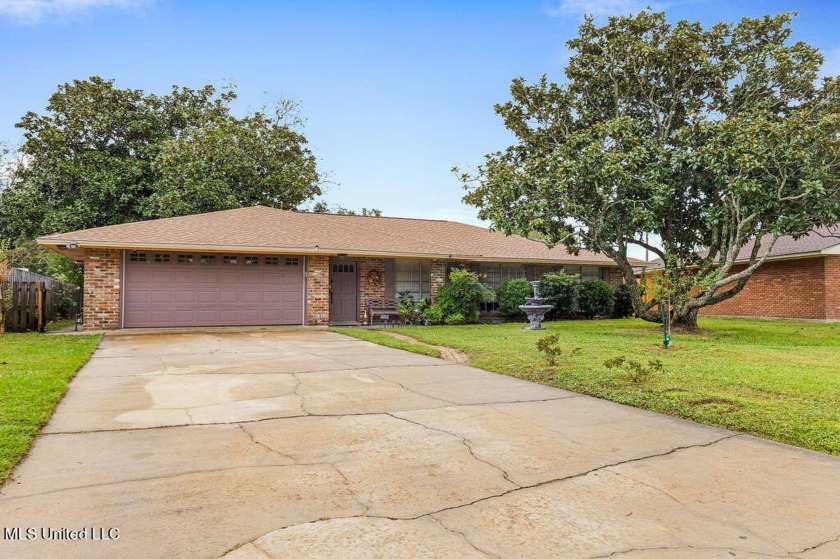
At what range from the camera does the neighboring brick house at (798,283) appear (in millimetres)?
18016

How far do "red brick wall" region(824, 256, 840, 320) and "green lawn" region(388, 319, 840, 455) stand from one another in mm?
4810

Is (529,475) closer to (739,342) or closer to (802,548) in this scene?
(802,548)

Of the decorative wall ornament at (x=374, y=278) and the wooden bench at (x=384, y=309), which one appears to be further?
the decorative wall ornament at (x=374, y=278)

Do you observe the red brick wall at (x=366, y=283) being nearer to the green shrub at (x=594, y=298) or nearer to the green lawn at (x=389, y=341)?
the green lawn at (x=389, y=341)

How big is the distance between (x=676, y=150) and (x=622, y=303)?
8529 mm

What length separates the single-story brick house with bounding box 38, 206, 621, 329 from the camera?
1445 cm

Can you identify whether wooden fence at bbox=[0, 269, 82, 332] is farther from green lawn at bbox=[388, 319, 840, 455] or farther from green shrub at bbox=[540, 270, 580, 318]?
green shrub at bbox=[540, 270, 580, 318]

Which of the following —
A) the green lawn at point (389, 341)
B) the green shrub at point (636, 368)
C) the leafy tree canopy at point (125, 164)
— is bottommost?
the green lawn at point (389, 341)

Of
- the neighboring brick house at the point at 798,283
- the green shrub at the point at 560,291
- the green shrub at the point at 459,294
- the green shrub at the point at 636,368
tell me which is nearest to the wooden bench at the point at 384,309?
the green shrub at the point at 459,294

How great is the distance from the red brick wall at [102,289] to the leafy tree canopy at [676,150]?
1010cm

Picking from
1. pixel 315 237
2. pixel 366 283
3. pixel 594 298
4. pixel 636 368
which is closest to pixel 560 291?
pixel 594 298

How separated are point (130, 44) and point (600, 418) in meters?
19.9

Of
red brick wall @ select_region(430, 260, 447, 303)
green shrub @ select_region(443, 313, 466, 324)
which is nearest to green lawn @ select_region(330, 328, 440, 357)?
green shrub @ select_region(443, 313, 466, 324)

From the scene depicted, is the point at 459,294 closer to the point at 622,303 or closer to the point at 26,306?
the point at 622,303
